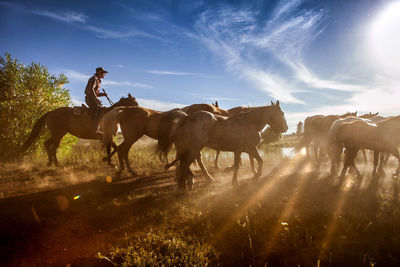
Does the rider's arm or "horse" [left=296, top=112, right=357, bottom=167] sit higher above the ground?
the rider's arm

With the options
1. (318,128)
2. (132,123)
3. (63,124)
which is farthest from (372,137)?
(63,124)

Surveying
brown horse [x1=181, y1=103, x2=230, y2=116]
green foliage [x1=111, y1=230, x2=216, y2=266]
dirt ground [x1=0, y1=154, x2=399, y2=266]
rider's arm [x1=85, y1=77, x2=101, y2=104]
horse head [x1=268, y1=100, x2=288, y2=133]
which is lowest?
dirt ground [x1=0, y1=154, x2=399, y2=266]

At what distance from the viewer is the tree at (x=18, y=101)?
9148 millimetres

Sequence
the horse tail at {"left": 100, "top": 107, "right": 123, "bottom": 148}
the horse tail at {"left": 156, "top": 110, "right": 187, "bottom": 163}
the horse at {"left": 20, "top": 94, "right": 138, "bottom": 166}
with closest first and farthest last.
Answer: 1. the horse tail at {"left": 156, "top": 110, "right": 187, "bottom": 163}
2. the horse tail at {"left": 100, "top": 107, "right": 123, "bottom": 148}
3. the horse at {"left": 20, "top": 94, "right": 138, "bottom": 166}

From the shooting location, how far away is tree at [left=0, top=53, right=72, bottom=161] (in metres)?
9.15

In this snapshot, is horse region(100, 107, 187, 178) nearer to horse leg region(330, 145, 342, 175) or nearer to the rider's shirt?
the rider's shirt

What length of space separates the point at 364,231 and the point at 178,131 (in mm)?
4751

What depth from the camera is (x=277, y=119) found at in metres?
6.95

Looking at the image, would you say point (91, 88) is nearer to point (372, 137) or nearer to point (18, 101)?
point (18, 101)

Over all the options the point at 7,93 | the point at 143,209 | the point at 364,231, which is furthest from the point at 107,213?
the point at 7,93

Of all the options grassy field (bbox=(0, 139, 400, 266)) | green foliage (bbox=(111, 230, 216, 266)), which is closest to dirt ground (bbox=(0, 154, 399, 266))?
grassy field (bbox=(0, 139, 400, 266))

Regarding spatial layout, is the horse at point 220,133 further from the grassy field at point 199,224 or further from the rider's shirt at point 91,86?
the rider's shirt at point 91,86

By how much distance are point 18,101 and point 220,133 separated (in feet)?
34.8

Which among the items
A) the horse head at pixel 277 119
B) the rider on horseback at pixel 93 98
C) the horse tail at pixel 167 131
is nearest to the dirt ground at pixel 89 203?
the horse tail at pixel 167 131
